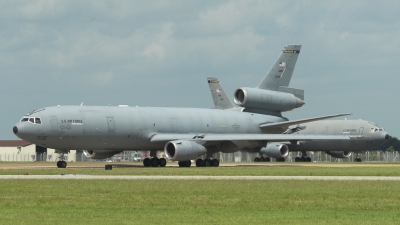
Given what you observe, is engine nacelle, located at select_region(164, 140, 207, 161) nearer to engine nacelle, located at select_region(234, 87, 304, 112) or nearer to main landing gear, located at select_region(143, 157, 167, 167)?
main landing gear, located at select_region(143, 157, 167, 167)

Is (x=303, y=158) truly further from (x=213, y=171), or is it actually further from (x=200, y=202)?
(x=200, y=202)

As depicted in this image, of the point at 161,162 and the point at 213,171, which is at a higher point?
the point at 161,162

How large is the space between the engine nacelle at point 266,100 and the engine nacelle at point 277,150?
6.32 meters

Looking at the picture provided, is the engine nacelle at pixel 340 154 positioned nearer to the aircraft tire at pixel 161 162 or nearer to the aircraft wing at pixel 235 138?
the aircraft wing at pixel 235 138

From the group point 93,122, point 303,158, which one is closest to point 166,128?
point 93,122

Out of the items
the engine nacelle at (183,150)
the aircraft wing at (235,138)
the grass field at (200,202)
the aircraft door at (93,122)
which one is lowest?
the grass field at (200,202)

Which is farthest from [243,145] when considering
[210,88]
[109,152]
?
[210,88]

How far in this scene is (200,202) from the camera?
84.9ft

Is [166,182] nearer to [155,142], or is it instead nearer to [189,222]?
[189,222]

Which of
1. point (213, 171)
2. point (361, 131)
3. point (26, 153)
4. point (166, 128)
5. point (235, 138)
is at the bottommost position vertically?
point (213, 171)

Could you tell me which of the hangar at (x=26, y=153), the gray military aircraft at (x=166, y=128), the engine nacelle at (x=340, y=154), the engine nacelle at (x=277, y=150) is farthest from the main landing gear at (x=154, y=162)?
the hangar at (x=26, y=153)

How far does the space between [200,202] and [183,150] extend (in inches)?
1333

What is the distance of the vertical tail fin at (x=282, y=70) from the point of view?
7394 centimetres

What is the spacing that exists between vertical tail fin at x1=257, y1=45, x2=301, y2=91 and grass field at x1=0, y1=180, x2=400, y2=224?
38681 mm
